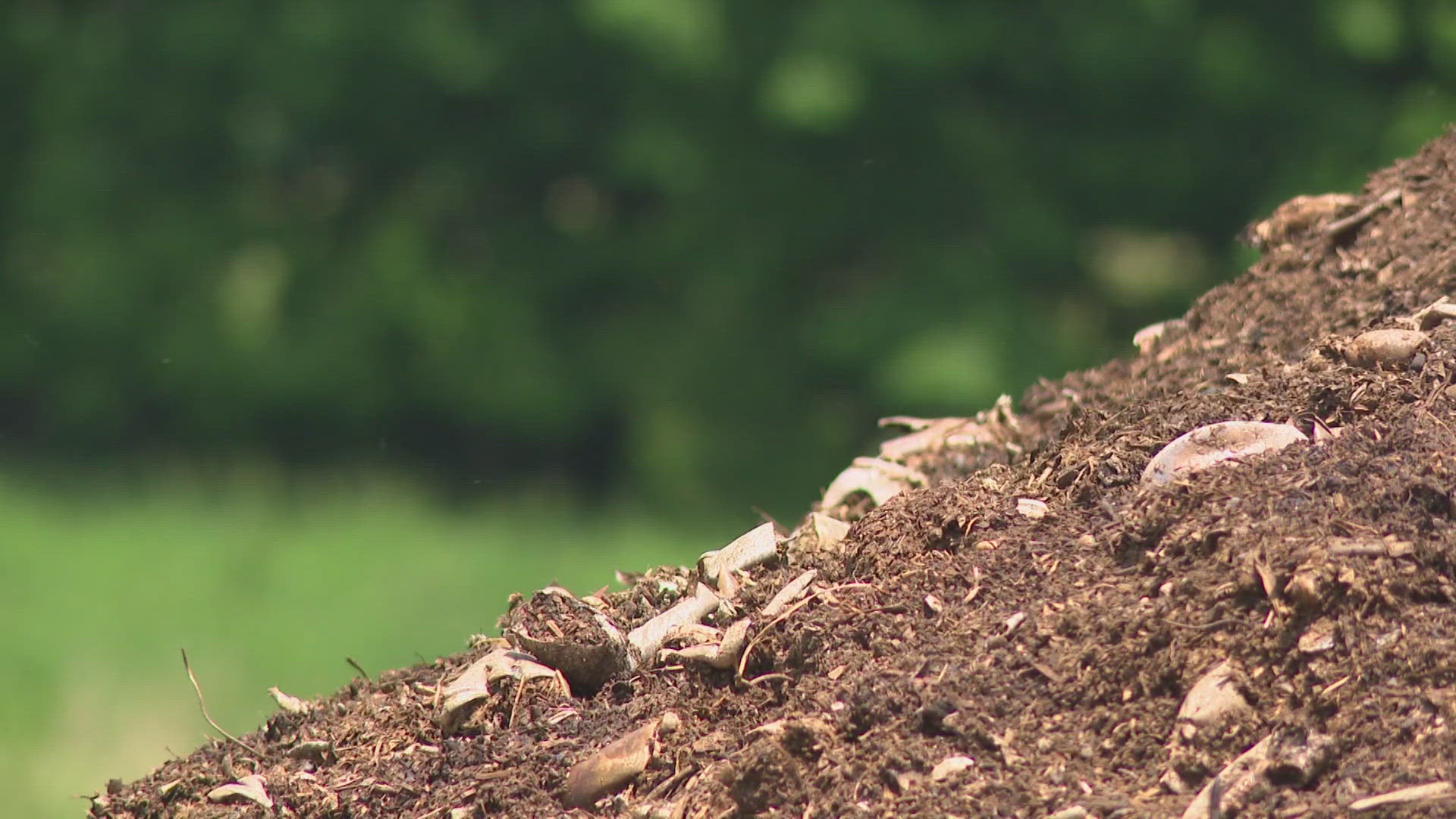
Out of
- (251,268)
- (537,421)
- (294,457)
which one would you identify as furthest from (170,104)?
(537,421)

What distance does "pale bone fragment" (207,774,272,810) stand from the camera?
5.48 feet

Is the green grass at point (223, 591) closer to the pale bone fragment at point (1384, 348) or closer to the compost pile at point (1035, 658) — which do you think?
the compost pile at point (1035, 658)

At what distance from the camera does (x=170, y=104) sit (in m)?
8.12

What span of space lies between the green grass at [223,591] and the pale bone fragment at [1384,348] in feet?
13.0

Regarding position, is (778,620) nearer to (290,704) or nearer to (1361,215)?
(290,704)

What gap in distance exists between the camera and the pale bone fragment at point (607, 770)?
1.53m

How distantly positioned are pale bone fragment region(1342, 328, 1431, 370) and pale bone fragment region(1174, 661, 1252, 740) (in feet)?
1.91

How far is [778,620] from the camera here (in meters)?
1.64

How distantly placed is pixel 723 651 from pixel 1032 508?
40cm

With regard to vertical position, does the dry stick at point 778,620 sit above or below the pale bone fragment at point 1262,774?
above

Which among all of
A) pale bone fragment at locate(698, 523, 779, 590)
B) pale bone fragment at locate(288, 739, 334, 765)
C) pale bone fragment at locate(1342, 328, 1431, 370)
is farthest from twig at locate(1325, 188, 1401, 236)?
pale bone fragment at locate(288, 739, 334, 765)

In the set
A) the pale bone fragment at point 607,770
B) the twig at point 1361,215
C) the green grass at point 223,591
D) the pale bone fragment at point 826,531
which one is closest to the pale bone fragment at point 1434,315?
the twig at point 1361,215

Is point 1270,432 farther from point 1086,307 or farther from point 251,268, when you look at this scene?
point 251,268

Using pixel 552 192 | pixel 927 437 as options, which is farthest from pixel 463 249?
pixel 927 437
